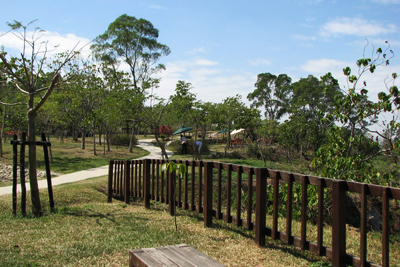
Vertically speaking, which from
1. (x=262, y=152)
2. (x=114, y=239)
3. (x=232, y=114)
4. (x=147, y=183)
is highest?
(x=232, y=114)

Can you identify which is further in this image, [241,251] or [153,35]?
[153,35]

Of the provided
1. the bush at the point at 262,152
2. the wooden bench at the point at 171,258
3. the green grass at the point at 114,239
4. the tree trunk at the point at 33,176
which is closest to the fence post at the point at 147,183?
the green grass at the point at 114,239

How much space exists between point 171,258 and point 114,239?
206 cm

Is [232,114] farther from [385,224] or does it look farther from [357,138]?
[385,224]

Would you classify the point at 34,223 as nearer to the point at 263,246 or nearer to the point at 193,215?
the point at 193,215

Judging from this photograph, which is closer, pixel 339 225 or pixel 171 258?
pixel 171 258

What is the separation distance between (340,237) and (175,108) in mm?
12846

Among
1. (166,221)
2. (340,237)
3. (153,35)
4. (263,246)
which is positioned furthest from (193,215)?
(153,35)

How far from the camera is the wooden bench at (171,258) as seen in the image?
268cm

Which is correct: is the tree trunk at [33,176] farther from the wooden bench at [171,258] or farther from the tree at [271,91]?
the tree at [271,91]

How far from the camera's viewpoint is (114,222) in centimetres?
578

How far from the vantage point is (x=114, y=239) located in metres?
4.62

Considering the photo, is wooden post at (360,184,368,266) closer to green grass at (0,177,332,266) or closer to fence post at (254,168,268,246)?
green grass at (0,177,332,266)

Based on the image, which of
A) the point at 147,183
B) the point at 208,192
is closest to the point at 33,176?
the point at 147,183
